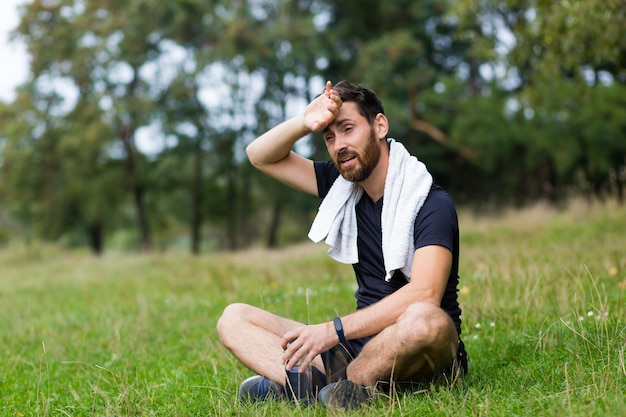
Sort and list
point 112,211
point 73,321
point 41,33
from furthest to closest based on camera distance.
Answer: point 112,211 → point 41,33 → point 73,321

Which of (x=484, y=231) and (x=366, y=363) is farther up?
(x=366, y=363)

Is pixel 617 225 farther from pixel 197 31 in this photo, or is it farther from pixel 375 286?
pixel 197 31

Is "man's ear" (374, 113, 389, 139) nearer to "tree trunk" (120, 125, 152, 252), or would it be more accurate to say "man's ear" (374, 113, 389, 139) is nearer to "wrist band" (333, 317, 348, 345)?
"wrist band" (333, 317, 348, 345)

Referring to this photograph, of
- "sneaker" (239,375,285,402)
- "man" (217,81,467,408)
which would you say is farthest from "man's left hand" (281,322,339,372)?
"sneaker" (239,375,285,402)

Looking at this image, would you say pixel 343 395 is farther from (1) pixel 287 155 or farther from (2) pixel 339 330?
(1) pixel 287 155

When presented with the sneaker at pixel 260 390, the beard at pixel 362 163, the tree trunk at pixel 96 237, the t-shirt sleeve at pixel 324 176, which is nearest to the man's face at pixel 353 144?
the beard at pixel 362 163

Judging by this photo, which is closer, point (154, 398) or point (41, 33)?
point (154, 398)

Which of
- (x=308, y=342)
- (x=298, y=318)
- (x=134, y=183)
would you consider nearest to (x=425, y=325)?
(x=308, y=342)

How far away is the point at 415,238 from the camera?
10.9 ft

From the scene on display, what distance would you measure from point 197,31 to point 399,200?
Answer: 2171cm

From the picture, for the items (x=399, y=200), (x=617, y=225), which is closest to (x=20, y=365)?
(x=399, y=200)

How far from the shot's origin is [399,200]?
11.3 feet

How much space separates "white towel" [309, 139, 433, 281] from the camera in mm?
3352

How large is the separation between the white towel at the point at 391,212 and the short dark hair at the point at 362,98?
0.66ft
